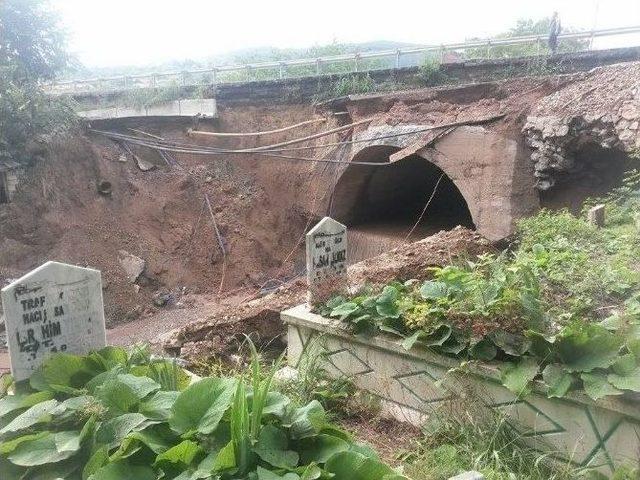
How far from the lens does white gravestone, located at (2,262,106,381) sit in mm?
3275

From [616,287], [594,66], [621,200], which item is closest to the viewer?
[616,287]

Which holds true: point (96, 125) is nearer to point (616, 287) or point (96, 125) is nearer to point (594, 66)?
point (594, 66)

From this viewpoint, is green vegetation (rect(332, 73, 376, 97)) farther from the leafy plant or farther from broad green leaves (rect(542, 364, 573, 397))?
broad green leaves (rect(542, 364, 573, 397))

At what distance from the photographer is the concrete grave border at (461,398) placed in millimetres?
3225

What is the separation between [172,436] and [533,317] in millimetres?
2357

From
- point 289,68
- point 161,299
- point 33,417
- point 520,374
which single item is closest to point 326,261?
point 520,374

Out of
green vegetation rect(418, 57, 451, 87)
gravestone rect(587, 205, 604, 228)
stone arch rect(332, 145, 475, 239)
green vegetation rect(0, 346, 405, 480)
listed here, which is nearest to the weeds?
green vegetation rect(0, 346, 405, 480)

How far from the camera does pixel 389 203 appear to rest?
41.5 ft

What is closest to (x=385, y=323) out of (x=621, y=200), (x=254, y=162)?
(x=621, y=200)

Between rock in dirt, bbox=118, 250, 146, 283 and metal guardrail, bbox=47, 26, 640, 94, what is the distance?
4.55 metres

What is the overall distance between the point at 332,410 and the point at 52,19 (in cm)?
1043

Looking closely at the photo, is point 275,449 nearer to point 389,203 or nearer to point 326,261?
point 326,261

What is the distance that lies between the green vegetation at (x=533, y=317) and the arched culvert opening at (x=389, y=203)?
5.70 m

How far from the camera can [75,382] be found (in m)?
3.23
